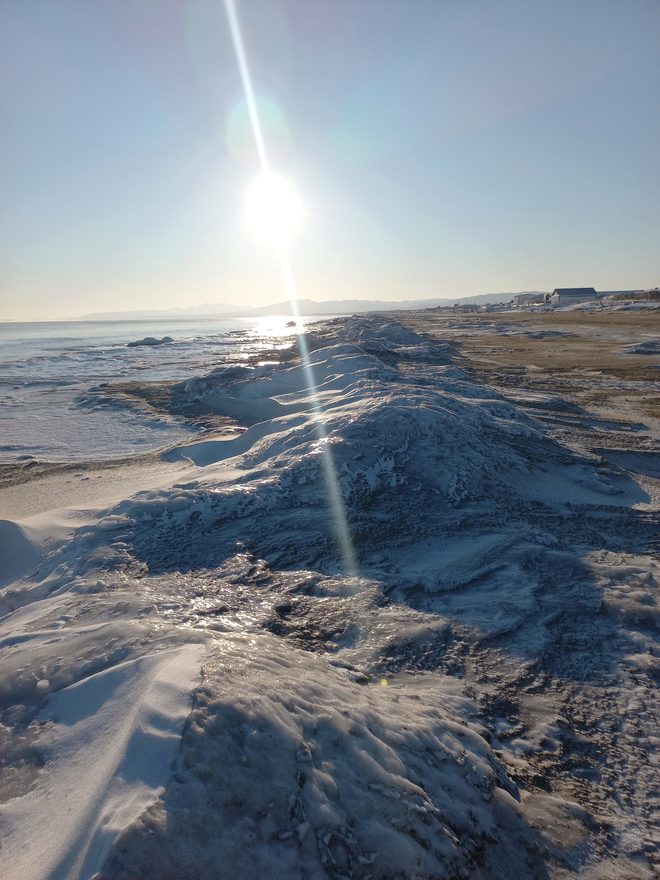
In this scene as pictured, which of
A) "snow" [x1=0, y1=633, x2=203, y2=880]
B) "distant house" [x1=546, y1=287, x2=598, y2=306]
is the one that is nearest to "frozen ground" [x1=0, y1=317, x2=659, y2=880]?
"snow" [x1=0, y1=633, x2=203, y2=880]

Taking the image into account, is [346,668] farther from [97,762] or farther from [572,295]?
[572,295]

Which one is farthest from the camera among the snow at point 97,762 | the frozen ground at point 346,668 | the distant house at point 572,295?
the distant house at point 572,295

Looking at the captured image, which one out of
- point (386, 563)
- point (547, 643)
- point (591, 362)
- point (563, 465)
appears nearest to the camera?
point (547, 643)

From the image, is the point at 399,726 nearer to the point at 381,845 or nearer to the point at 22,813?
the point at 381,845

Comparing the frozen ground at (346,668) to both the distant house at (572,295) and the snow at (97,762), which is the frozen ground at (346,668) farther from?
the distant house at (572,295)

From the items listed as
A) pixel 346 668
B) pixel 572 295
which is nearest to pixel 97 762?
pixel 346 668

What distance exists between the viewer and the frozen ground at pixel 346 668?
5.00 ft

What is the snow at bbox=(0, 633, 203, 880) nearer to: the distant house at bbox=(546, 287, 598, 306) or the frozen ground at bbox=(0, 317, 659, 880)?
the frozen ground at bbox=(0, 317, 659, 880)

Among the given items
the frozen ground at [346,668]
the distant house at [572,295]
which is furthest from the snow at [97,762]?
the distant house at [572,295]

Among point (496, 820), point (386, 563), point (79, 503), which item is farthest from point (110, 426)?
point (496, 820)

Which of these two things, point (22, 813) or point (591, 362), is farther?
point (591, 362)

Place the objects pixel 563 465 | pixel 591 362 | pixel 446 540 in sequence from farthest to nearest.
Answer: pixel 591 362 → pixel 563 465 → pixel 446 540

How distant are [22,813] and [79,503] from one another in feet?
15.4

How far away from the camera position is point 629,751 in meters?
2.27
